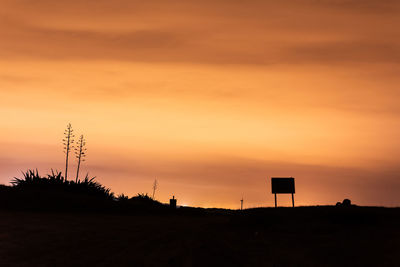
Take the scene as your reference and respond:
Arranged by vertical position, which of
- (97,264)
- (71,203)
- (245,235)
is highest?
(71,203)

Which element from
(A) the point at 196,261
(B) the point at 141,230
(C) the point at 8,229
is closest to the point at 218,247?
(A) the point at 196,261

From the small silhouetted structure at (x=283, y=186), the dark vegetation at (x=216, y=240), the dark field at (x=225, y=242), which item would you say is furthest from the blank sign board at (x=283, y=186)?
the dark field at (x=225, y=242)

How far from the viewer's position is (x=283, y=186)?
2906 centimetres

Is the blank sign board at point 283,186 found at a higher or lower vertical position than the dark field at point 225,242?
higher

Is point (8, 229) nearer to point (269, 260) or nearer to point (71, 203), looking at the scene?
point (71, 203)

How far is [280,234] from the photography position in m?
19.0

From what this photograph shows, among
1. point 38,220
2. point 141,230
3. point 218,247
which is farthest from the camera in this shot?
point 38,220

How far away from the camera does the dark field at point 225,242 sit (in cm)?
1540

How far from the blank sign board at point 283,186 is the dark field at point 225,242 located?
5511 mm

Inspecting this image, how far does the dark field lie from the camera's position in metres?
15.4

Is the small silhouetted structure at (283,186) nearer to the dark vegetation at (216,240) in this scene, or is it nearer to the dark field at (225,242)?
the dark vegetation at (216,240)

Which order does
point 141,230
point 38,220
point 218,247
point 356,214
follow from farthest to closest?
1. point 38,220
2. point 356,214
3. point 141,230
4. point 218,247

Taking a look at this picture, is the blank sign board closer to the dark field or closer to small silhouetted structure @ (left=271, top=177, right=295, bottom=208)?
small silhouetted structure @ (left=271, top=177, right=295, bottom=208)

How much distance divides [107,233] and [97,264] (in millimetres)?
4429
